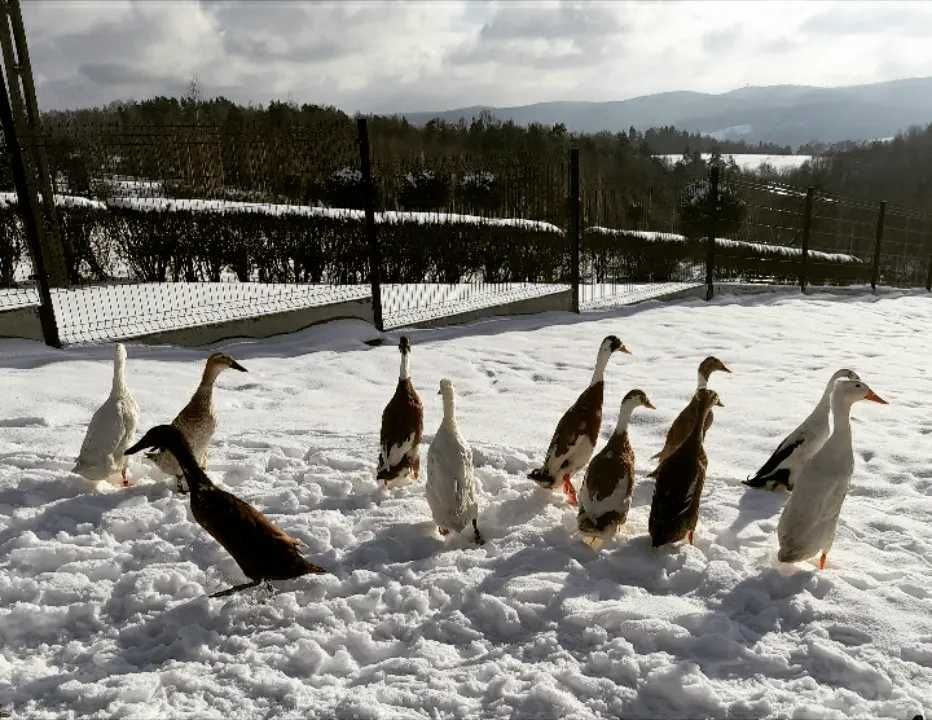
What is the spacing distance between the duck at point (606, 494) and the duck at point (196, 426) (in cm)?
239

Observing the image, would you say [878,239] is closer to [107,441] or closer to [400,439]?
[400,439]

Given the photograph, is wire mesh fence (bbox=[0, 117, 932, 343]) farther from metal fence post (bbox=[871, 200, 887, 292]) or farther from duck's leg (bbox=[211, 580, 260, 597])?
duck's leg (bbox=[211, 580, 260, 597])

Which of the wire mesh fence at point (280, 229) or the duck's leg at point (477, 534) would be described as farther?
the wire mesh fence at point (280, 229)

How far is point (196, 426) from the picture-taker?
173 inches

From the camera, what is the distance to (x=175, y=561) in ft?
11.8

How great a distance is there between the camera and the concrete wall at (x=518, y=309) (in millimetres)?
10484

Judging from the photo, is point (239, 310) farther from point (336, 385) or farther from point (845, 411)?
point (845, 411)

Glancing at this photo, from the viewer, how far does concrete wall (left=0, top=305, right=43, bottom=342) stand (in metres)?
7.59

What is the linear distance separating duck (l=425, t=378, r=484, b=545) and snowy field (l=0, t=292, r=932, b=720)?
Answer: 17 cm

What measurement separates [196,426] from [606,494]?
9.04 feet

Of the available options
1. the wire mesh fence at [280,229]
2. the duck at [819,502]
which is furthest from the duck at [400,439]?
the wire mesh fence at [280,229]

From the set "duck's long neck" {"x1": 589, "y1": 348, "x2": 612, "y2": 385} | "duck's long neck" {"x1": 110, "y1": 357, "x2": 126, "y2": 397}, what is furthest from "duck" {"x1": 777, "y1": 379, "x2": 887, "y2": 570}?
"duck's long neck" {"x1": 110, "y1": 357, "x2": 126, "y2": 397}

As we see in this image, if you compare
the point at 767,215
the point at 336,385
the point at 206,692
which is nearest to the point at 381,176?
the point at 336,385

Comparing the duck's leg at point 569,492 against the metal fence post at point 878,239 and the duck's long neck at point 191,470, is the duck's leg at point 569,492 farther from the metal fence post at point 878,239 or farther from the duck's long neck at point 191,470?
the metal fence post at point 878,239
